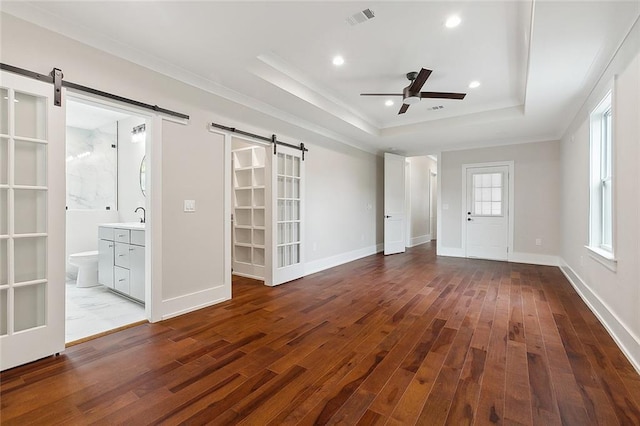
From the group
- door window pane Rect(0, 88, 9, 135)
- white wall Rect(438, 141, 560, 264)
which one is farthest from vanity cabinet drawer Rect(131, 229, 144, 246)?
white wall Rect(438, 141, 560, 264)

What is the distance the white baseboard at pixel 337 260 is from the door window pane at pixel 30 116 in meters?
3.59

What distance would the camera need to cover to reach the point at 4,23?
6.41ft

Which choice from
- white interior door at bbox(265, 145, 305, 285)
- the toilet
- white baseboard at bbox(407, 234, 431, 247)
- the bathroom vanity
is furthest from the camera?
white baseboard at bbox(407, 234, 431, 247)

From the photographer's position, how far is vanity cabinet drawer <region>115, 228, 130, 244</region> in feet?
11.1

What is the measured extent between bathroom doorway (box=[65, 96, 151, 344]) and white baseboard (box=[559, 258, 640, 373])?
4.07 meters

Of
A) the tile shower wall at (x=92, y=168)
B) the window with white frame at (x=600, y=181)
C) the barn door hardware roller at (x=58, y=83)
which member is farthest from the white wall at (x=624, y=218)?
the tile shower wall at (x=92, y=168)

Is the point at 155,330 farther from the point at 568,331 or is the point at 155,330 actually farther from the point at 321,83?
the point at 568,331

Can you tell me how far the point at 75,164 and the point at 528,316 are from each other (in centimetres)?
684

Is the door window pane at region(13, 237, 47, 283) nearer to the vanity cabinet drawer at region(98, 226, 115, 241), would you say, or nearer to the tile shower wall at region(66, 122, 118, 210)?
the vanity cabinet drawer at region(98, 226, 115, 241)

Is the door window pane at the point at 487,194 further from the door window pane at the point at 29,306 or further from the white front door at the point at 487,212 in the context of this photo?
the door window pane at the point at 29,306

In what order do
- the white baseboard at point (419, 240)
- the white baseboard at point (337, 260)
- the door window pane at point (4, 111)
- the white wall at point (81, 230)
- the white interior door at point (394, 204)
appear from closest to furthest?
1. the door window pane at point (4, 111)
2. the white wall at point (81, 230)
3. the white baseboard at point (337, 260)
4. the white interior door at point (394, 204)
5. the white baseboard at point (419, 240)

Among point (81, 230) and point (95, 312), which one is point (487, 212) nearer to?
point (95, 312)

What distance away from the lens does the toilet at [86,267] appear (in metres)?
3.91

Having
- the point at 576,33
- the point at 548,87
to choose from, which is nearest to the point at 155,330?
the point at 576,33
